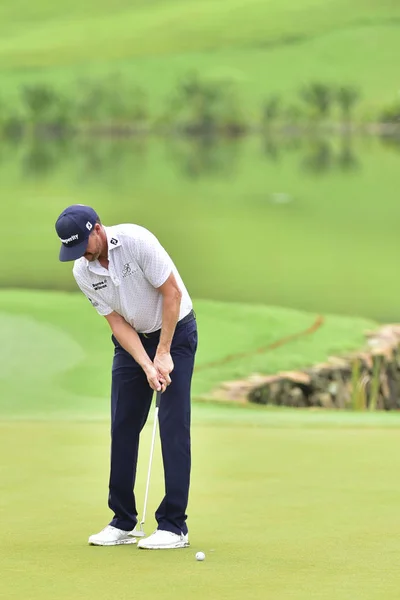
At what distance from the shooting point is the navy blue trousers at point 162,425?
550cm

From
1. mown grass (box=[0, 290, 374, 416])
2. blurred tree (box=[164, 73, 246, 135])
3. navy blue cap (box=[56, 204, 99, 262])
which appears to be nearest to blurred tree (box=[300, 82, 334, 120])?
blurred tree (box=[164, 73, 246, 135])

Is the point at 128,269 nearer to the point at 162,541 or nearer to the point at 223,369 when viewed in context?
the point at 162,541

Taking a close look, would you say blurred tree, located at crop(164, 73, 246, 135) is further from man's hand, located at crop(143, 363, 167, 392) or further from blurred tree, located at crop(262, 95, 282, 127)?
man's hand, located at crop(143, 363, 167, 392)

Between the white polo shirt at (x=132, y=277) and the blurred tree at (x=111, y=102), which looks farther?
the blurred tree at (x=111, y=102)

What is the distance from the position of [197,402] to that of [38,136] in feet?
468

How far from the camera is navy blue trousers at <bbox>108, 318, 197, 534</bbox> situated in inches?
217

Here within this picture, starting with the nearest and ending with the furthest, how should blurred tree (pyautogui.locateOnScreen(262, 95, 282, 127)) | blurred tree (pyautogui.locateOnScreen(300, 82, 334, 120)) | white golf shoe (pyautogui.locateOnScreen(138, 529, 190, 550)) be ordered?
white golf shoe (pyautogui.locateOnScreen(138, 529, 190, 550)) < blurred tree (pyautogui.locateOnScreen(300, 82, 334, 120)) < blurred tree (pyautogui.locateOnScreen(262, 95, 282, 127))

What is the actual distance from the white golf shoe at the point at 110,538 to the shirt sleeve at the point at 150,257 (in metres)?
1.02

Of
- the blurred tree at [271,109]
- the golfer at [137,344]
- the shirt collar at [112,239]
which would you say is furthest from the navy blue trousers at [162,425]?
the blurred tree at [271,109]

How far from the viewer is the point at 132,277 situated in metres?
5.36

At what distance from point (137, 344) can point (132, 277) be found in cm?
26

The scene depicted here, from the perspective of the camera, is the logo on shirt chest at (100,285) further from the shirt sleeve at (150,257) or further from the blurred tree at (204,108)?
the blurred tree at (204,108)

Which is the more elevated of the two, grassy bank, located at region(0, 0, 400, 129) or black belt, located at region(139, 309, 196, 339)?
grassy bank, located at region(0, 0, 400, 129)

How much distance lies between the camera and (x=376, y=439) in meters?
7.92
